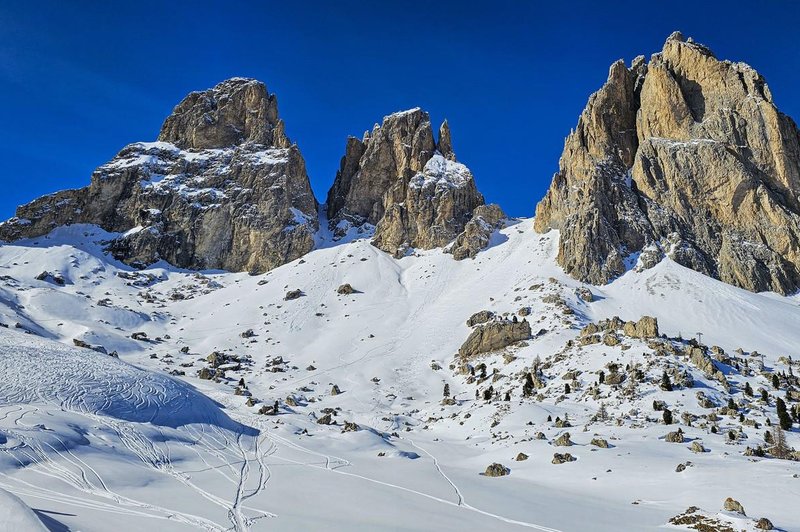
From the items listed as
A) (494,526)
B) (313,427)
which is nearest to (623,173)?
(313,427)

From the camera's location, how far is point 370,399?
216ft

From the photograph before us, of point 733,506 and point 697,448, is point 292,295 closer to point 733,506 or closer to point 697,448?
point 697,448

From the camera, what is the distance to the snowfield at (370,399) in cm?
1961

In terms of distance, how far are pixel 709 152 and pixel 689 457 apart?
89.9 metres

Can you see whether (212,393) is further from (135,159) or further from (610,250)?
(135,159)

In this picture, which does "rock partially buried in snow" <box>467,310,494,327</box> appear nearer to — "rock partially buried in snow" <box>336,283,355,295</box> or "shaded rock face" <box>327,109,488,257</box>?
"rock partially buried in snow" <box>336,283,355,295</box>

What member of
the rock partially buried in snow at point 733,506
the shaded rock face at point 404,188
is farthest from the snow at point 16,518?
the shaded rock face at point 404,188

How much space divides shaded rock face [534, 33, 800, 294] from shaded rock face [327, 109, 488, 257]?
23.6 meters

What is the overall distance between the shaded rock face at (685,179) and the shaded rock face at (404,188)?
931 inches

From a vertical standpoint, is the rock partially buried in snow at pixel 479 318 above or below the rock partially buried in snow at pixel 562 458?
above

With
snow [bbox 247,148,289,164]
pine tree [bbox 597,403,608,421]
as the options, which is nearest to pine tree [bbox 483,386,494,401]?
pine tree [bbox 597,403,608,421]

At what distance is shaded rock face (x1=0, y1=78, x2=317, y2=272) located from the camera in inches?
5276

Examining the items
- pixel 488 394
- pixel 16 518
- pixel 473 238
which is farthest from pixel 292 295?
pixel 16 518

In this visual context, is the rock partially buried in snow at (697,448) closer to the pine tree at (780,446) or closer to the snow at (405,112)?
the pine tree at (780,446)
